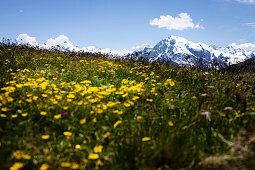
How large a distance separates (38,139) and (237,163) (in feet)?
7.86

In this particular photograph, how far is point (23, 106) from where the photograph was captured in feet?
9.88

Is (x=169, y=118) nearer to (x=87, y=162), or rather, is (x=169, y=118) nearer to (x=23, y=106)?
(x=87, y=162)

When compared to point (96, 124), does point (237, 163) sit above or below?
below

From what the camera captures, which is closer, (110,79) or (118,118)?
(118,118)

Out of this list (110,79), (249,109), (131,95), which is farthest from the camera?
(110,79)

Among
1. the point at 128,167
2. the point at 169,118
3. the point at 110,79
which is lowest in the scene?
the point at 128,167

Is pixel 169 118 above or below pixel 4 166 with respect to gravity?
above

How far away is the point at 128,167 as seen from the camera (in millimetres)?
1923

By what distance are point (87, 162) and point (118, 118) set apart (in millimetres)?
948

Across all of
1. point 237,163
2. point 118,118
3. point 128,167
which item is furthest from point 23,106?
point 237,163

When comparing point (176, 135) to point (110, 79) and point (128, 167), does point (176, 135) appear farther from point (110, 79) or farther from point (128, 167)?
point (110, 79)

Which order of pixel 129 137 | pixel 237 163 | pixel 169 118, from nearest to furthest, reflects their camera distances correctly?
pixel 237 163, pixel 129 137, pixel 169 118

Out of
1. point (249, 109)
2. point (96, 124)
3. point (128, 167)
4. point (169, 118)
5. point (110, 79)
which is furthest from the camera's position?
point (110, 79)

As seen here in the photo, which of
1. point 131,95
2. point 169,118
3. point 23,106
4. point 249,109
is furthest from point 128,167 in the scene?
point 249,109
